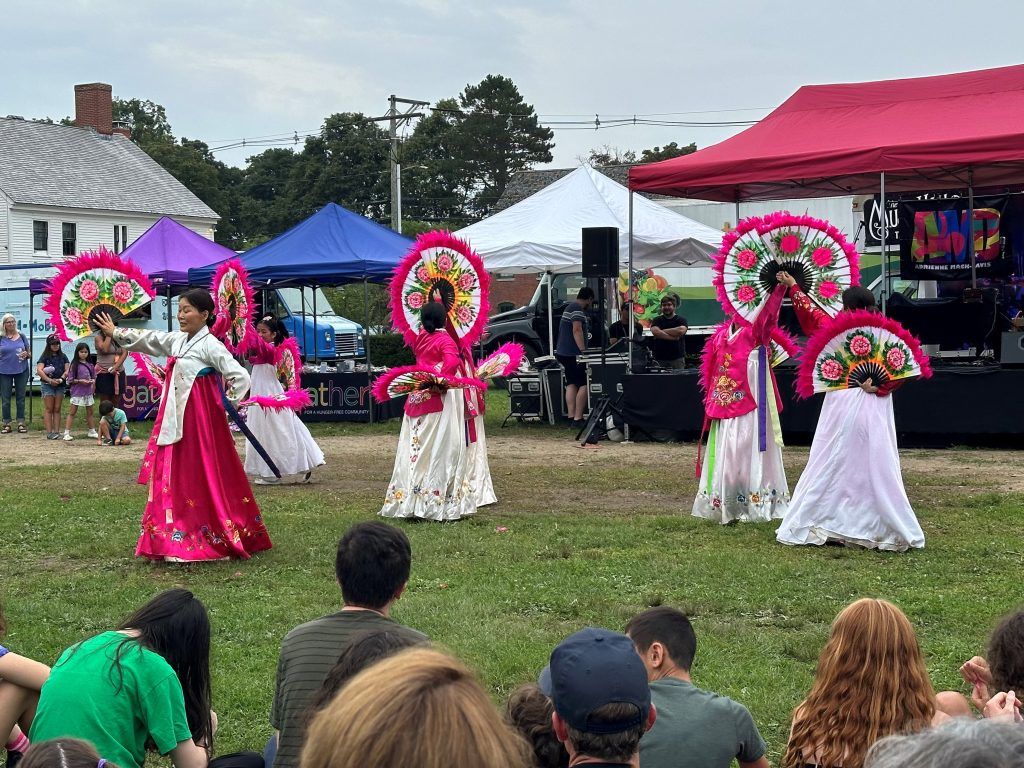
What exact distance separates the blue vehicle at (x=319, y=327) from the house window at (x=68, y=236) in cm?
1735

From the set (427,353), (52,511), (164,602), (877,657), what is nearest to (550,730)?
(877,657)

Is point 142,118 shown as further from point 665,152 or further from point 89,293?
point 89,293

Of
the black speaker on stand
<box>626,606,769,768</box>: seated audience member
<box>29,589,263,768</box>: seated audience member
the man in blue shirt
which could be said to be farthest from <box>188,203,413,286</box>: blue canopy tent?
<box>626,606,769,768</box>: seated audience member

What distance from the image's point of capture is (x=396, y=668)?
176cm

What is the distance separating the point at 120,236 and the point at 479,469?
126 ft

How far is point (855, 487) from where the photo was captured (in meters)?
8.47

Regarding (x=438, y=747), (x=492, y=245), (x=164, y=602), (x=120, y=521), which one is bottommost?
(x=120, y=521)

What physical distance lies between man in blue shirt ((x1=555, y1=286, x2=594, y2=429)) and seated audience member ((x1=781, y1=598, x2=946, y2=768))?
13313mm

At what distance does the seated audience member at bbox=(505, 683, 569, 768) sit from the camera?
114 inches

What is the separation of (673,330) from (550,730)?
13605 mm

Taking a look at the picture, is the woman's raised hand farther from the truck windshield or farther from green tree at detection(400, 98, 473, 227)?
green tree at detection(400, 98, 473, 227)

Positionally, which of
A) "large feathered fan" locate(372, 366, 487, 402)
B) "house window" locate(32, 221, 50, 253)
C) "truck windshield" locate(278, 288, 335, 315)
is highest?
"house window" locate(32, 221, 50, 253)

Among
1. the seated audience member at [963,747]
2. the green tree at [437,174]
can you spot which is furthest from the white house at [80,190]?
the seated audience member at [963,747]

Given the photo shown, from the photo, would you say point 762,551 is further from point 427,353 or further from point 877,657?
point 877,657
